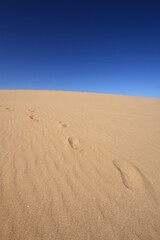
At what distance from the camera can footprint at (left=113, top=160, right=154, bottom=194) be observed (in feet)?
6.93

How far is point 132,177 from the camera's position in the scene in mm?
2309

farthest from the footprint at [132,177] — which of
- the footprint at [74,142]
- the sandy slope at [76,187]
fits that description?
the footprint at [74,142]

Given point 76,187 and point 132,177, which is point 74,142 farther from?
point 132,177

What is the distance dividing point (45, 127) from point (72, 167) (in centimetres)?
197

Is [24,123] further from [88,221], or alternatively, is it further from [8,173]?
[88,221]

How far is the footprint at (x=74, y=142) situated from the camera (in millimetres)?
3136

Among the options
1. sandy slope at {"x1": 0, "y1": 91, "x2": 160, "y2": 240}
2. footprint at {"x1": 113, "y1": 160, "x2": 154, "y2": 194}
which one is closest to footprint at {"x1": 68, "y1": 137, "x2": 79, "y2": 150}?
sandy slope at {"x1": 0, "y1": 91, "x2": 160, "y2": 240}

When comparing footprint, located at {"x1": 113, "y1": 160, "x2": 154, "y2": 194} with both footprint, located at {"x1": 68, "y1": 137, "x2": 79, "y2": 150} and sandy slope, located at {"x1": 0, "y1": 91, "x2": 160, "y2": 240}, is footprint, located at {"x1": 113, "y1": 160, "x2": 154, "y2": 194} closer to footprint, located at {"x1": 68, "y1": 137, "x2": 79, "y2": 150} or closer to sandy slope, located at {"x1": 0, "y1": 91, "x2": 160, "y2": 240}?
sandy slope, located at {"x1": 0, "y1": 91, "x2": 160, "y2": 240}

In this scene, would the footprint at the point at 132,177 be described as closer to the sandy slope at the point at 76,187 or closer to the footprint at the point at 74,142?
the sandy slope at the point at 76,187

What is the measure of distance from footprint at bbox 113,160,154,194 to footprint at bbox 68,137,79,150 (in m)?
0.93

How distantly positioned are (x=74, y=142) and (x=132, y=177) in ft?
5.02

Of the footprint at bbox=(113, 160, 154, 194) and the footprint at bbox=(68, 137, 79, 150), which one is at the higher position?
the footprint at bbox=(68, 137, 79, 150)

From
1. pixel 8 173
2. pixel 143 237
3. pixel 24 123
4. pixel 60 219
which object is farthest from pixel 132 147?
pixel 24 123

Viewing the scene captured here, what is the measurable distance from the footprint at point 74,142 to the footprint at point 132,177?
3.06 ft
